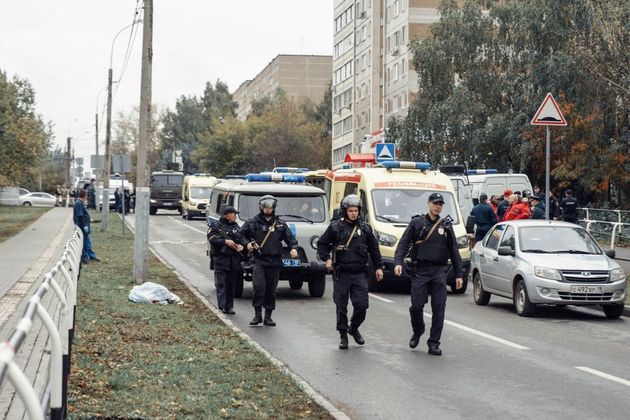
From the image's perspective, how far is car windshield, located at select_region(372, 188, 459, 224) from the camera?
70.2 ft

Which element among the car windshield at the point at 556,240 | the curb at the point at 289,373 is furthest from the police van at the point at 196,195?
the car windshield at the point at 556,240

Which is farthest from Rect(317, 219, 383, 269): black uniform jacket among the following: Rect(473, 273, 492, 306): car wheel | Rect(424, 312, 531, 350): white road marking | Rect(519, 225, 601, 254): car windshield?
Rect(473, 273, 492, 306): car wheel

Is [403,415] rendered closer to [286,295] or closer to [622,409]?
[622,409]

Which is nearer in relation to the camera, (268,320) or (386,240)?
(268,320)

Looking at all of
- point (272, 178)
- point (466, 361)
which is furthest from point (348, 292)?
point (272, 178)

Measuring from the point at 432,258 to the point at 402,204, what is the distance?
938 centimetres

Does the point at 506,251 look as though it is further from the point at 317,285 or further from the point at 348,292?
the point at 348,292

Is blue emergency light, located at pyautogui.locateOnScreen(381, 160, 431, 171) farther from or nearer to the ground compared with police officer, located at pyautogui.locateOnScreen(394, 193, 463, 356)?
farther from the ground

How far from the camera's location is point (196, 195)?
59906 mm

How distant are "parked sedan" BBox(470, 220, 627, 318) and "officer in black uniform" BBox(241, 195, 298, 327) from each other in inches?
161

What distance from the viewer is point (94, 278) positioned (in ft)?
69.0

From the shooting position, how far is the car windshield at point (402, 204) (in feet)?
70.2

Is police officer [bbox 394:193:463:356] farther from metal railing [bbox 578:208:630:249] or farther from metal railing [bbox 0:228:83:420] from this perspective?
metal railing [bbox 578:208:630:249]

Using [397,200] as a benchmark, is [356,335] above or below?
below
